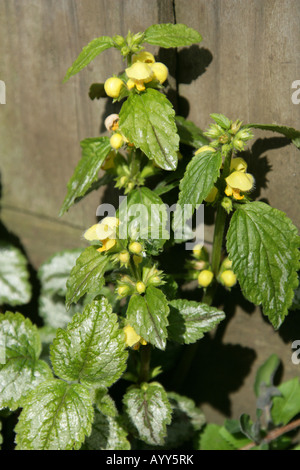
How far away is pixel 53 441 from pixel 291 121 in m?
0.92

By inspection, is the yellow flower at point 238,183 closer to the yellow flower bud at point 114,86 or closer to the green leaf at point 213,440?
the yellow flower bud at point 114,86

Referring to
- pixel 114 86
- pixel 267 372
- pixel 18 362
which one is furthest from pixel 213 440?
pixel 114 86

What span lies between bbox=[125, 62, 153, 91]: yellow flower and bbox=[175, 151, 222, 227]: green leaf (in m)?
0.20

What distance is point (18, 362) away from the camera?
4.47 feet

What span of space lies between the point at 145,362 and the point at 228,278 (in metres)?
0.31

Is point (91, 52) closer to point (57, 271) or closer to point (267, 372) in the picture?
point (57, 271)

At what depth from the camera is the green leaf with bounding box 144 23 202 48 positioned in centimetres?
114

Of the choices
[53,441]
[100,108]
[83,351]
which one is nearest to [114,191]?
[100,108]

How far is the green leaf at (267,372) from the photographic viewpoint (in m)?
1.60

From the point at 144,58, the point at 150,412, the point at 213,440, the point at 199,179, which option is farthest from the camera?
the point at 213,440

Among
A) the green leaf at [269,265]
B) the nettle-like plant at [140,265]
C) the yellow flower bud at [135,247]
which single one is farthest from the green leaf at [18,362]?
the green leaf at [269,265]

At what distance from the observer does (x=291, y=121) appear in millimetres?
1230

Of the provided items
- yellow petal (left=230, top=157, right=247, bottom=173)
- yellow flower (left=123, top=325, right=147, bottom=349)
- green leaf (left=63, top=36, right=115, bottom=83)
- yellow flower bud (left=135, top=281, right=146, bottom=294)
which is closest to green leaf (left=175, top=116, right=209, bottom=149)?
yellow petal (left=230, top=157, right=247, bottom=173)

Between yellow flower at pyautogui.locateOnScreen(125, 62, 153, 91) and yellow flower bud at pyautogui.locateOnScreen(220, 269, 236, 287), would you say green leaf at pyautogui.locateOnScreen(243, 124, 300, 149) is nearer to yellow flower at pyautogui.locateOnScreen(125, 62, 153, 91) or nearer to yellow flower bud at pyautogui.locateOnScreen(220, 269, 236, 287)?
yellow flower at pyautogui.locateOnScreen(125, 62, 153, 91)
